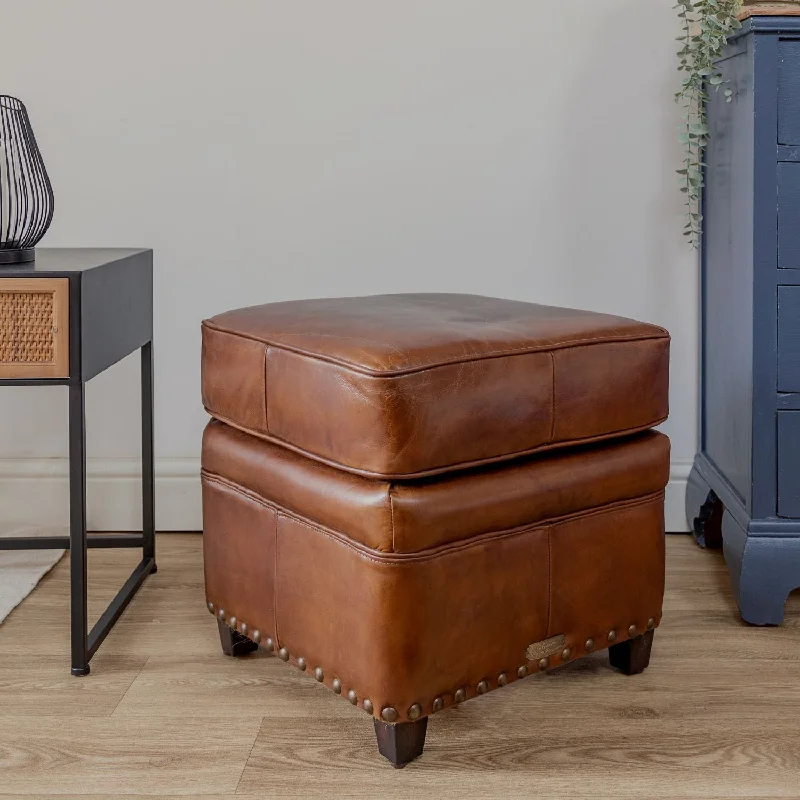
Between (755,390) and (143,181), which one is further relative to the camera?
(143,181)

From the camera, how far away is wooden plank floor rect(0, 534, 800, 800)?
3.80 ft

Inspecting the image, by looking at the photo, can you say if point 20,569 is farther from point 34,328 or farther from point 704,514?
point 704,514

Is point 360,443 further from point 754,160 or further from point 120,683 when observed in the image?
point 754,160

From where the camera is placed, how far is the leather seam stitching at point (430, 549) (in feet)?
3.69

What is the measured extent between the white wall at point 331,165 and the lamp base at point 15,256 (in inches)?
23.7

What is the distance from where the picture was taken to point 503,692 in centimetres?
139

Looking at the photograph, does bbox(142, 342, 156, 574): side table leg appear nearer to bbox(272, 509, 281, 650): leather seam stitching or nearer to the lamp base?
the lamp base

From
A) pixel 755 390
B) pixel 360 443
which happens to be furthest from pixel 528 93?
pixel 360 443

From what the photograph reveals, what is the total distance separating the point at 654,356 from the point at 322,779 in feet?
2.23

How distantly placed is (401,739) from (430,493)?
300mm

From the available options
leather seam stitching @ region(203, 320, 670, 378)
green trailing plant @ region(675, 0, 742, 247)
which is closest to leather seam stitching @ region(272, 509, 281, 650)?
leather seam stitching @ region(203, 320, 670, 378)

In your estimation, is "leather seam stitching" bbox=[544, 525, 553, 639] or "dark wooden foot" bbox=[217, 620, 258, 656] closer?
"leather seam stitching" bbox=[544, 525, 553, 639]

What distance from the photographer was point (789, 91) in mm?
1568

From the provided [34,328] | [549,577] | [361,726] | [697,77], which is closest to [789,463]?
[549,577]
